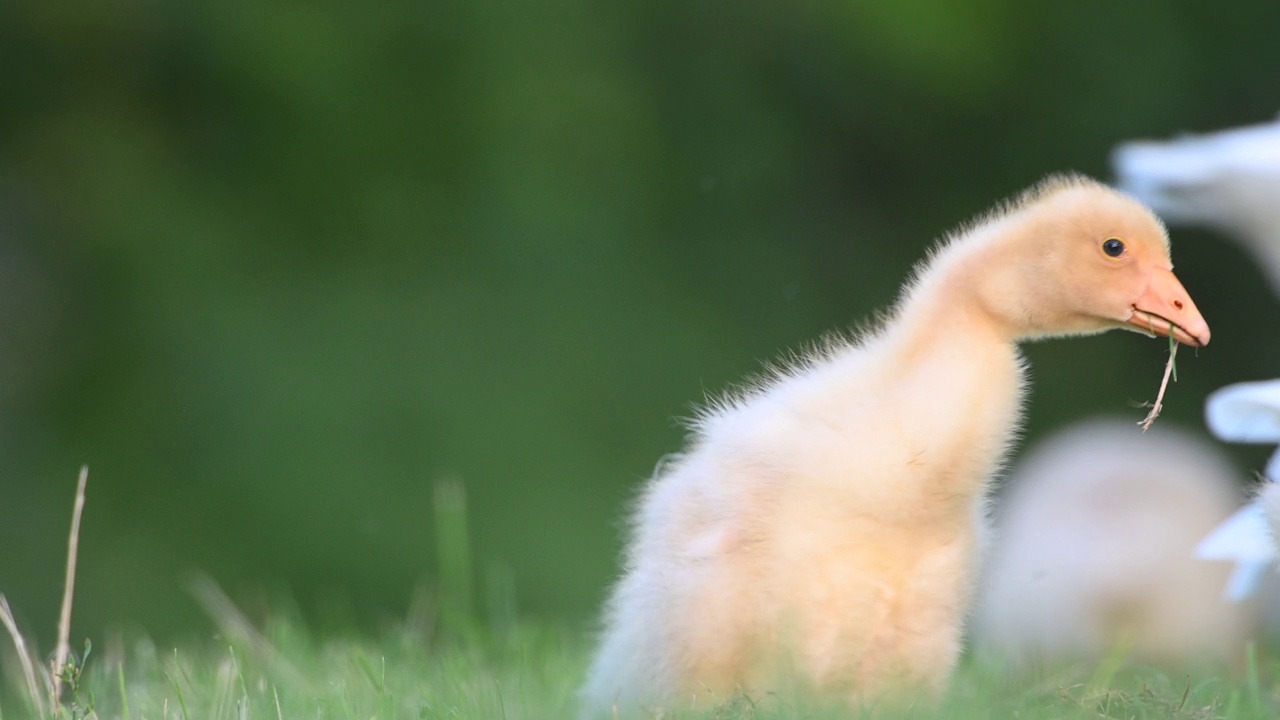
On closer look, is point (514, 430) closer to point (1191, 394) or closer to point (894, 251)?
point (894, 251)

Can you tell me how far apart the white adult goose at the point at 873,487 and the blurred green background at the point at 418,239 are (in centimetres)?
353

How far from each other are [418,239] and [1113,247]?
4.05m

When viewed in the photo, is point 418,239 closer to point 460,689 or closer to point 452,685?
point 452,685

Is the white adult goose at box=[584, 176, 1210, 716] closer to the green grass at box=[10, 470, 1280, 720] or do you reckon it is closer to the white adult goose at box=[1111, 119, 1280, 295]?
the green grass at box=[10, 470, 1280, 720]

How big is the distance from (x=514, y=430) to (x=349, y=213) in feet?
3.09

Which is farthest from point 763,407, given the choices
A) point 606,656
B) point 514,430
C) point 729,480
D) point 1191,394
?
point 1191,394

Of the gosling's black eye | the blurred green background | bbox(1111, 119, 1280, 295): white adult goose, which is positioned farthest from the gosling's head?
the blurred green background

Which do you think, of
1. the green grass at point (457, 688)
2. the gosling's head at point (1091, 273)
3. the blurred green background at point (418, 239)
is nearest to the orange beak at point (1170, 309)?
the gosling's head at point (1091, 273)

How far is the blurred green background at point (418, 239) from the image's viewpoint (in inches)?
237

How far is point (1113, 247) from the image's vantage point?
7.91 feet

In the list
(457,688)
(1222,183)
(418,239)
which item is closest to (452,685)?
(457,688)

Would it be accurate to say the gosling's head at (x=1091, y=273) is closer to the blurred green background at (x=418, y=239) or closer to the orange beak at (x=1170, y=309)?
the orange beak at (x=1170, y=309)

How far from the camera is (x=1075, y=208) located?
95.9 inches

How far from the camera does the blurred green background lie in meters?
6.02
